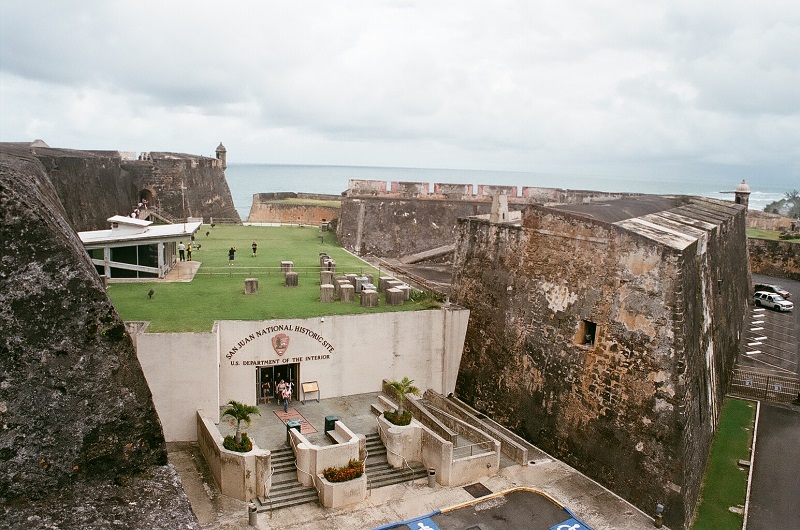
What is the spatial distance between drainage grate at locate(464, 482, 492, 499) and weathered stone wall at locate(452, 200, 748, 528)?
9.55 feet

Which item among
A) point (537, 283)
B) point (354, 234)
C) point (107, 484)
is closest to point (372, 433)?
point (537, 283)

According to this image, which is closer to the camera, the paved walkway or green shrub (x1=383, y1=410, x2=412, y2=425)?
the paved walkway

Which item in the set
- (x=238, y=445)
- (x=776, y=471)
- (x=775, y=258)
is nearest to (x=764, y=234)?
(x=775, y=258)

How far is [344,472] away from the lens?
45.4 ft

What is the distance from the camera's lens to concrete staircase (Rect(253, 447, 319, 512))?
1352 centimetres

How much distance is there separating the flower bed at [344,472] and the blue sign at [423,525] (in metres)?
1.58

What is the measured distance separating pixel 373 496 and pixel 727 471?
9.08 metres

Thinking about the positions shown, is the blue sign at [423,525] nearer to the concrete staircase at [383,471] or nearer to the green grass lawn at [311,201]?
the concrete staircase at [383,471]

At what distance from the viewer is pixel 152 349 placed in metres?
15.2

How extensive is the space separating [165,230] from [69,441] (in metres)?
18.1

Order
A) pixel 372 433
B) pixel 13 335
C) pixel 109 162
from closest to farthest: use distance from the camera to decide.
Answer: pixel 13 335 < pixel 372 433 < pixel 109 162

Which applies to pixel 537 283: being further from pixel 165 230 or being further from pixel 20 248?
pixel 20 248

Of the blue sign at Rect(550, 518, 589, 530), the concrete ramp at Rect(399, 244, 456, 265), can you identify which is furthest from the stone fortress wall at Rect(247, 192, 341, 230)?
the blue sign at Rect(550, 518, 589, 530)

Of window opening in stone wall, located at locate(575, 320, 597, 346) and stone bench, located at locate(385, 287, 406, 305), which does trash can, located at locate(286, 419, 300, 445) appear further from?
window opening in stone wall, located at locate(575, 320, 597, 346)
